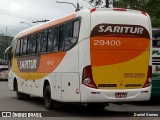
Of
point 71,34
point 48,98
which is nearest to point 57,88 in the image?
point 48,98

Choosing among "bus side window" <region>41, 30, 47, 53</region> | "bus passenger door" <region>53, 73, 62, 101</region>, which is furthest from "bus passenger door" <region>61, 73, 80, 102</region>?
"bus side window" <region>41, 30, 47, 53</region>

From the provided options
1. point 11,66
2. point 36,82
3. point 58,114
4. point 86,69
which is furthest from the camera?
point 11,66

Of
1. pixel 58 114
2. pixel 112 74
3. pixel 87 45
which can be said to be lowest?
pixel 58 114

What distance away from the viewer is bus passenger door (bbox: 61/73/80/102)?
543 inches

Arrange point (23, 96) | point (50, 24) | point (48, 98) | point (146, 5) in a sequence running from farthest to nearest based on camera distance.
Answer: point (146, 5) < point (23, 96) < point (50, 24) < point (48, 98)

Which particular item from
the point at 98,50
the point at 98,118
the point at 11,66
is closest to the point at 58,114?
the point at 98,118

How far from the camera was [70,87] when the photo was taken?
14125 mm

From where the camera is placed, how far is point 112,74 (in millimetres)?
13758

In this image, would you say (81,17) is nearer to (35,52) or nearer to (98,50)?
(98,50)

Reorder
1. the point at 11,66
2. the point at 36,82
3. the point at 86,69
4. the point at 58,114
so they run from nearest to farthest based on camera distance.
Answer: the point at 86,69
the point at 58,114
the point at 36,82
the point at 11,66

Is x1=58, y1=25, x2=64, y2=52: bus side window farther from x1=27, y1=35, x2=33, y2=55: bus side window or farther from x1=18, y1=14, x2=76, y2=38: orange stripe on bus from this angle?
x1=27, y1=35, x2=33, y2=55: bus side window

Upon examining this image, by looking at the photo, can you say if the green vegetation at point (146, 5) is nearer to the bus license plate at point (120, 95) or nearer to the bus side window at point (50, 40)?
the bus side window at point (50, 40)

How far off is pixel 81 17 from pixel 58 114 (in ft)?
10.4

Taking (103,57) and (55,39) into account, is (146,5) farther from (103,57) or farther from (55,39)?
(103,57)
